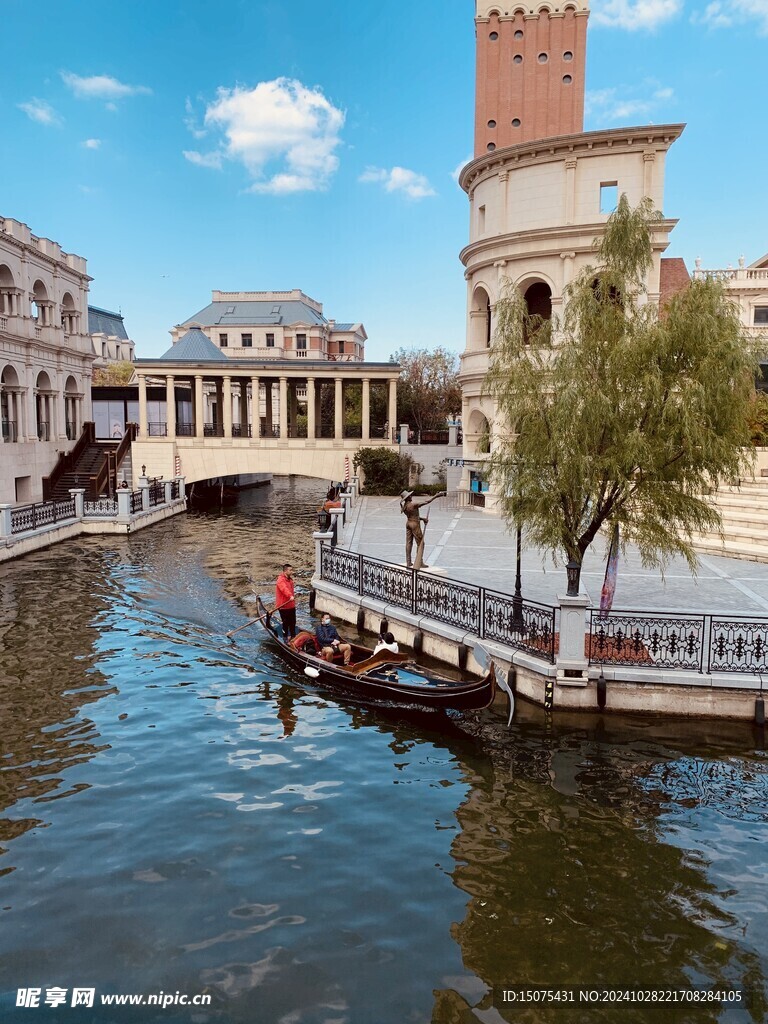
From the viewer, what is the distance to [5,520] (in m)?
26.1

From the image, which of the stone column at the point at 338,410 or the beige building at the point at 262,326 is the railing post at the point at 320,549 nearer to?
the stone column at the point at 338,410

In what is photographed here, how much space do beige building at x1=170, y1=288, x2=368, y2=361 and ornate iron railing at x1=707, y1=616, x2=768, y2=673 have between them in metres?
76.3

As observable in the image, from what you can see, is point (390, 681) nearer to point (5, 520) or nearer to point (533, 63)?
point (5, 520)

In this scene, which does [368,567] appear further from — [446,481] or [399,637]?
[446,481]

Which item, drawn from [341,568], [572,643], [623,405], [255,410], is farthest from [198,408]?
[572,643]

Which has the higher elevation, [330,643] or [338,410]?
[338,410]

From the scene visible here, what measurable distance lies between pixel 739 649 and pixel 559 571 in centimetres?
812

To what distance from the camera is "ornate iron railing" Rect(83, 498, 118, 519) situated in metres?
Answer: 33.1

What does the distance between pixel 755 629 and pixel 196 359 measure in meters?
38.2

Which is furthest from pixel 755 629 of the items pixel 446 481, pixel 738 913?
pixel 446 481

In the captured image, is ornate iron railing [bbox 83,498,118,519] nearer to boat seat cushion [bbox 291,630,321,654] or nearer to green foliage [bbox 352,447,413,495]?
green foliage [bbox 352,447,413,495]

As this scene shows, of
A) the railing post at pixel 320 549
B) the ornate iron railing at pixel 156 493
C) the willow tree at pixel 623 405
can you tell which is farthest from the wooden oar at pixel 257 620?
the ornate iron railing at pixel 156 493

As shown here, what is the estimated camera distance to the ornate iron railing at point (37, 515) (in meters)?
27.9

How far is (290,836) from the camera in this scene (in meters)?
9.08
